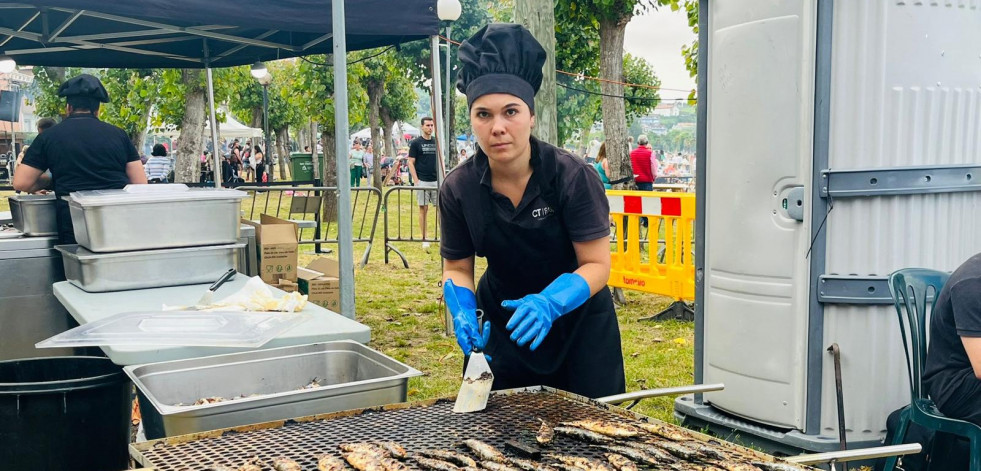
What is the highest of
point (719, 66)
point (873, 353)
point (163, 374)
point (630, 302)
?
point (719, 66)

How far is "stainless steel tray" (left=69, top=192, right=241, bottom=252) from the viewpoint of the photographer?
3596 mm

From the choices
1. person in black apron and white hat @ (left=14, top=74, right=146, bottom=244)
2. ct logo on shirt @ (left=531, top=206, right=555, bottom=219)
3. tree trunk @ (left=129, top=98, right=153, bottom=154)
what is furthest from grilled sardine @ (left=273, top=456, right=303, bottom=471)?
tree trunk @ (left=129, top=98, right=153, bottom=154)

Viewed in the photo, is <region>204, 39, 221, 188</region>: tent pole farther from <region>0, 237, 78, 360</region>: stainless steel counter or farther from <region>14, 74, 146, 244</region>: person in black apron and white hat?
<region>0, 237, 78, 360</region>: stainless steel counter

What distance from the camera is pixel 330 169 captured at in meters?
19.8

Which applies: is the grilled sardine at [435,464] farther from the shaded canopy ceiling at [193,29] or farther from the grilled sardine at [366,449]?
the shaded canopy ceiling at [193,29]

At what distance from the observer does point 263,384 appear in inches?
104

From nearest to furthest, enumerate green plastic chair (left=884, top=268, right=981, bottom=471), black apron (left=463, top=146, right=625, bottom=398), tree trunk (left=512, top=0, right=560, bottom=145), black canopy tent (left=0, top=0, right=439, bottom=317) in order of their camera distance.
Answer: black apron (left=463, top=146, right=625, bottom=398), green plastic chair (left=884, top=268, right=981, bottom=471), black canopy tent (left=0, top=0, right=439, bottom=317), tree trunk (left=512, top=0, right=560, bottom=145)

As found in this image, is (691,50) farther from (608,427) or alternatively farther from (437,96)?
(608,427)

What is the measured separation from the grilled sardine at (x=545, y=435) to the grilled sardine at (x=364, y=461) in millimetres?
426

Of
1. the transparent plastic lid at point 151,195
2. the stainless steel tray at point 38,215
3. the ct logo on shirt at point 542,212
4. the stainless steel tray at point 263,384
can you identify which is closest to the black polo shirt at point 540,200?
the ct logo on shirt at point 542,212

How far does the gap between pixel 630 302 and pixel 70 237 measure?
588 cm

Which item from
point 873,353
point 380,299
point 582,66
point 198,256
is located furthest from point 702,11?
point 582,66

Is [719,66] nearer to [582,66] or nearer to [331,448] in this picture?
[331,448]

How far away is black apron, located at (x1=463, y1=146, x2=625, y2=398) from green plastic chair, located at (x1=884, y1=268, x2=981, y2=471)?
48.8 inches
